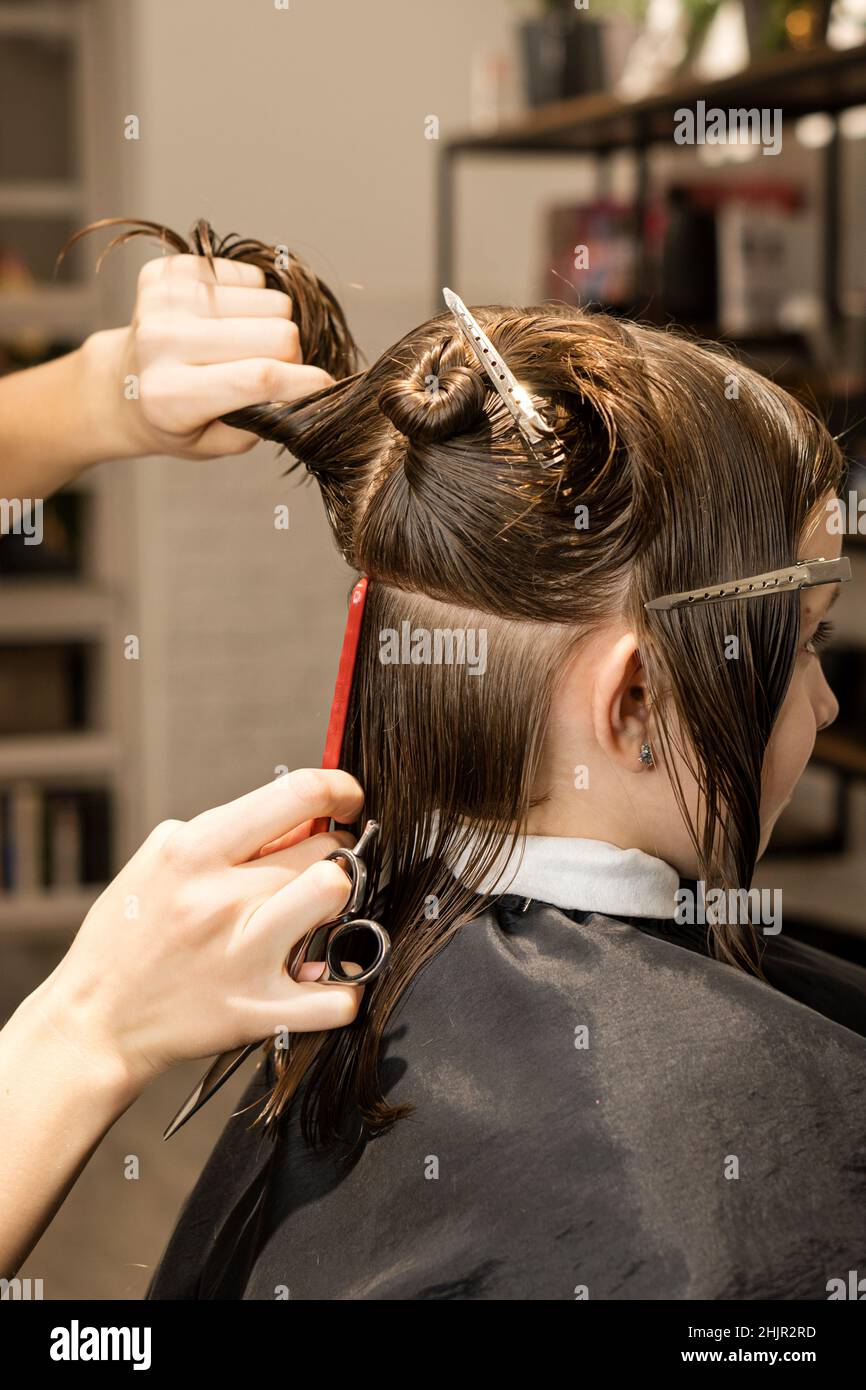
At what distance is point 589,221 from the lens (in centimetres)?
388

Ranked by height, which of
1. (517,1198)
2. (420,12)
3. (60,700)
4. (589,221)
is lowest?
(60,700)

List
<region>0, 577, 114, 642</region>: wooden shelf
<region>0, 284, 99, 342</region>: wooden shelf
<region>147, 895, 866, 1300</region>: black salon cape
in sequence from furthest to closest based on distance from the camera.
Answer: <region>0, 577, 114, 642</region>: wooden shelf, <region>0, 284, 99, 342</region>: wooden shelf, <region>147, 895, 866, 1300</region>: black salon cape

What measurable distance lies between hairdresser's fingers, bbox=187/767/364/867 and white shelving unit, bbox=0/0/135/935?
11.5 feet

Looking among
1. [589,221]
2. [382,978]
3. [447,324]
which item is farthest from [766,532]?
[589,221]

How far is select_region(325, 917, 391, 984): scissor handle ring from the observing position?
88cm

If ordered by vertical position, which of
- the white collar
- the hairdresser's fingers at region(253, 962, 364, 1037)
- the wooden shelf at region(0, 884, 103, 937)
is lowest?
the wooden shelf at region(0, 884, 103, 937)

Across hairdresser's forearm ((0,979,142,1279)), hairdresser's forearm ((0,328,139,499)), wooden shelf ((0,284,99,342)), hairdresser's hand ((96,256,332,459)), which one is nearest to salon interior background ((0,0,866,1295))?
wooden shelf ((0,284,99,342))

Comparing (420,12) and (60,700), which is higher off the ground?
(420,12)

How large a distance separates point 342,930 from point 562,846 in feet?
0.63

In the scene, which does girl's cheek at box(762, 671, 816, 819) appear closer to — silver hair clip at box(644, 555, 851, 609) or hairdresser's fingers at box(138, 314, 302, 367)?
silver hair clip at box(644, 555, 851, 609)

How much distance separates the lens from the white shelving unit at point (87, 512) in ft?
13.5

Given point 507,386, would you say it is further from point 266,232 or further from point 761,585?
point 266,232

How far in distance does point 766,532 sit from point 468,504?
210 millimetres

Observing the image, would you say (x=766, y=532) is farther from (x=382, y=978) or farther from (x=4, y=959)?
(x=4, y=959)
